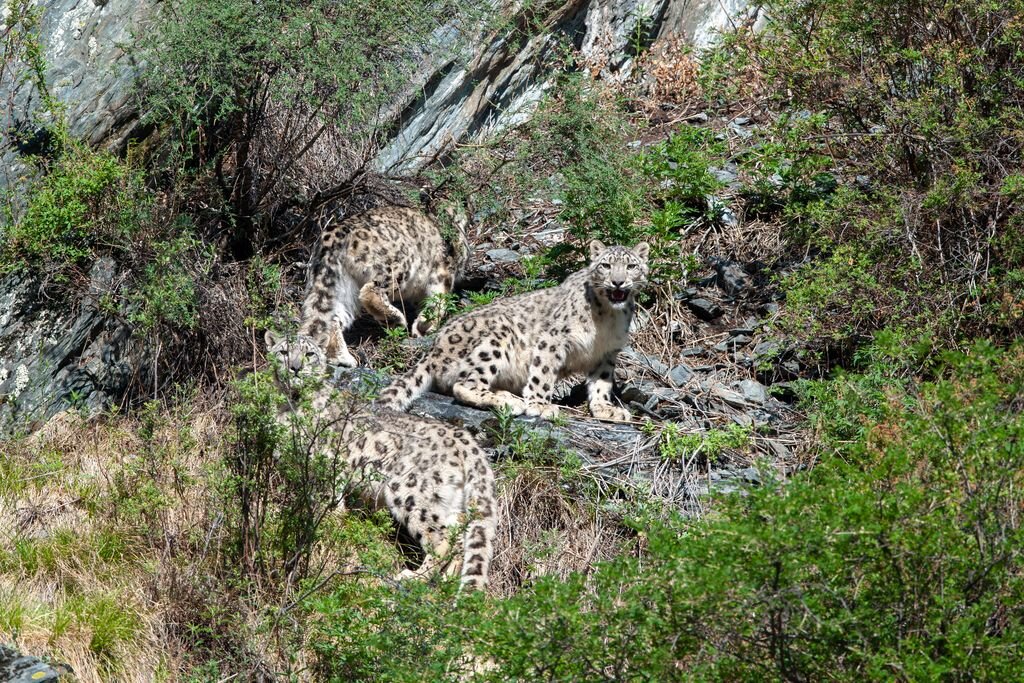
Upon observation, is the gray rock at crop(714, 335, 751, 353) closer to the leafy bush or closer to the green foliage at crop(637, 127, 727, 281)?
the leafy bush

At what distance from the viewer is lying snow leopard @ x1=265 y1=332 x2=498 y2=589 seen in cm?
839

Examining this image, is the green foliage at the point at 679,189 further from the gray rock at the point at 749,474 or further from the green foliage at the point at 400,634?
the green foliage at the point at 400,634

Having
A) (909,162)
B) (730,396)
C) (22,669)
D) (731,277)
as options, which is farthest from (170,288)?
(909,162)

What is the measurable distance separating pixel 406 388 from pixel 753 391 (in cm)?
292

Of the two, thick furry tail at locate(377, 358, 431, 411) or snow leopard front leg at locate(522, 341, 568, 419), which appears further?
snow leopard front leg at locate(522, 341, 568, 419)

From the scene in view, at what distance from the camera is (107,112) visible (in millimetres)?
12156

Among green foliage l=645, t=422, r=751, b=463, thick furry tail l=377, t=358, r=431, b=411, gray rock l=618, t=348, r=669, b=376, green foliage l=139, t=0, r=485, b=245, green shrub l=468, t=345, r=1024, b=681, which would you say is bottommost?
green foliage l=645, t=422, r=751, b=463

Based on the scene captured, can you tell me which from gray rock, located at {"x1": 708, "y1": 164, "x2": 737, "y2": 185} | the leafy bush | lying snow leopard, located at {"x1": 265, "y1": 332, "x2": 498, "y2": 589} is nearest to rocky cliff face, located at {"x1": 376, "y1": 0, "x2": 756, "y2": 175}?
gray rock, located at {"x1": 708, "y1": 164, "x2": 737, "y2": 185}

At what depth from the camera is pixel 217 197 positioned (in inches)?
492

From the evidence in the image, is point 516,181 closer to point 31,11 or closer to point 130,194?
point 130,194

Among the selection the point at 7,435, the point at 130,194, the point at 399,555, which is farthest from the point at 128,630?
the point at 130,194

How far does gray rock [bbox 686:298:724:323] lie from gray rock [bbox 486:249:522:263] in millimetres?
2175

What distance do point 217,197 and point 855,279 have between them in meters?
6.04

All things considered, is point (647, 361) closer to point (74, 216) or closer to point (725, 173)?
point (725, 173)
